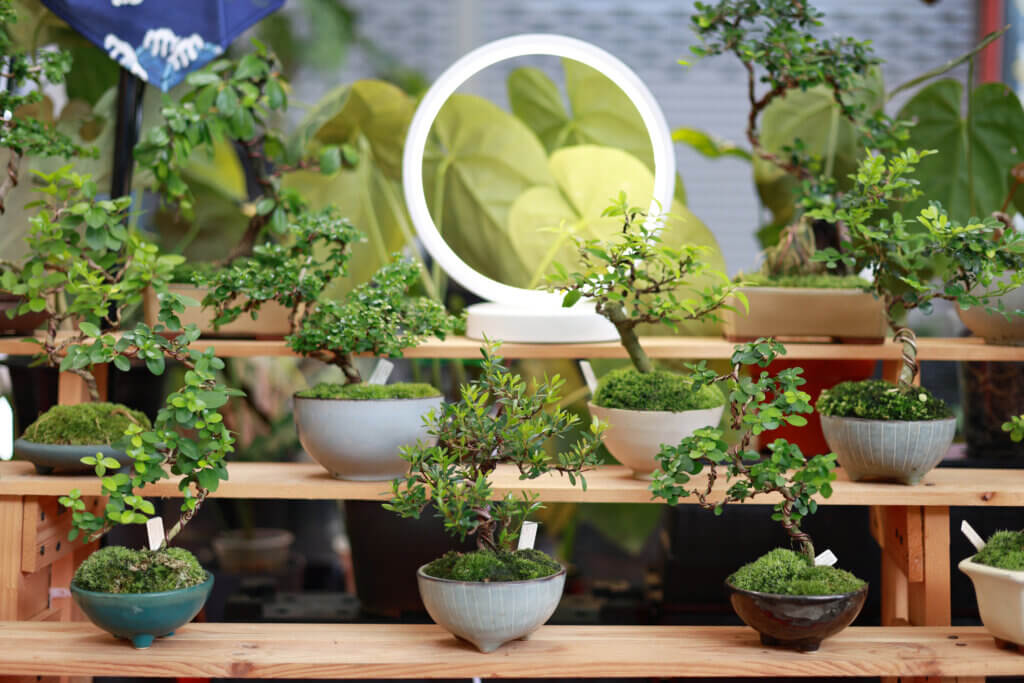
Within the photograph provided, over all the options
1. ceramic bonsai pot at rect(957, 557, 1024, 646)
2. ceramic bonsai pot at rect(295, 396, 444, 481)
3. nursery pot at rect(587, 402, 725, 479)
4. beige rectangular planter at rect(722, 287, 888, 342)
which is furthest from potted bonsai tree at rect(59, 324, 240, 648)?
ceramic bonsai pot at rect(957, 557, 1024, 646)

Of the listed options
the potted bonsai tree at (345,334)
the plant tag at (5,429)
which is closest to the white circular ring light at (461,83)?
the potted bonsai tree at (345,334)

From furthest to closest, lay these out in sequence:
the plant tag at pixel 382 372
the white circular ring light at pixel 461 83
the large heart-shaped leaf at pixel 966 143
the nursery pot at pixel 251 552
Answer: the nursery pot at pixel 251 552 → the large heart-shaped leaf at pixel 966 143 → the white circular ring light at pixel 461 83 → the plant tag at pixel 382 372

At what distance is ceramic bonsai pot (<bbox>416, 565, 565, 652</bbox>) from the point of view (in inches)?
42.3

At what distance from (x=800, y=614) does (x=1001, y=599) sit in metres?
0.23

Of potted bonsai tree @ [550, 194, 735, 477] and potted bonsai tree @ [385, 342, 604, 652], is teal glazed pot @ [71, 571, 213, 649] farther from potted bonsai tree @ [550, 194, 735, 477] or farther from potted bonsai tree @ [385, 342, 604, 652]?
potted bonsai tree @ [550, 194, 735, 477]

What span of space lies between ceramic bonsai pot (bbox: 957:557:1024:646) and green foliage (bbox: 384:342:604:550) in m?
0.47

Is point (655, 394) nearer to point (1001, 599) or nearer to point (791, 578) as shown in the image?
point (791, 578)

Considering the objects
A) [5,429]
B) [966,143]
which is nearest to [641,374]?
[966,143]

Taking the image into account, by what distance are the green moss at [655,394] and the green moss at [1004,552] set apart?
36cm

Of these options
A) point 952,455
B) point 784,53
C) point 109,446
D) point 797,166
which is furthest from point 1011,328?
point 109,446

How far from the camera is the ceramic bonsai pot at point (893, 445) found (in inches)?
47.4

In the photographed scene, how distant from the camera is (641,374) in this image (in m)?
1.29

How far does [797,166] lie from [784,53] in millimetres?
201

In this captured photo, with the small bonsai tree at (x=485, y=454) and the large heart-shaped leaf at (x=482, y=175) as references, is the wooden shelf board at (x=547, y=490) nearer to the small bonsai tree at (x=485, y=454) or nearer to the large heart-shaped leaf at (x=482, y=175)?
the small bonsai tree at (x=485, y=454)
